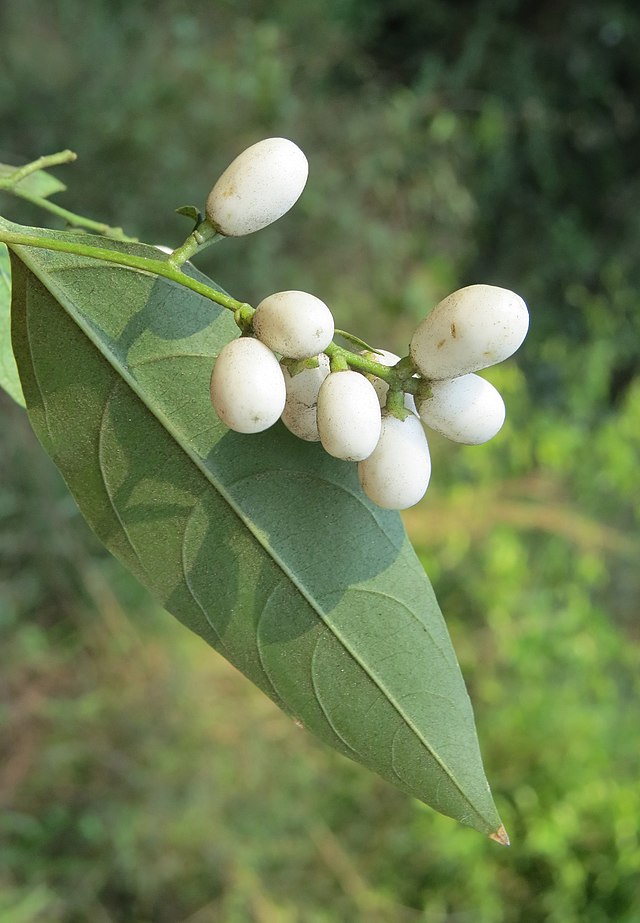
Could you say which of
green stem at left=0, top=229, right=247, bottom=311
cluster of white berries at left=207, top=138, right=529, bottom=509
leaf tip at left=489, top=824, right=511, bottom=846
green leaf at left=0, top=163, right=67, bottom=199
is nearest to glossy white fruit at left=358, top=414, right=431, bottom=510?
cluster of white berries at left=207, top=138, right=529, bottom=509

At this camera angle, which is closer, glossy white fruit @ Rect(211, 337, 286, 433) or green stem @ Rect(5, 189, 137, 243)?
glossy white fruit @ Rect(211, 337, 286, 433)

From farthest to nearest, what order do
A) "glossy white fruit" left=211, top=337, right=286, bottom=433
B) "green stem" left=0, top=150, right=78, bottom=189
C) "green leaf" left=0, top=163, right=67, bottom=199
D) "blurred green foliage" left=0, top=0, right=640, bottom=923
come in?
"blurred green foliage" left=0, top=0, right=640, bottom=923 → "green leaf" left=0, top=163, right=67, bottom=199 → "green stem" left=0, top=150, right=78, bottom=189 → "glossy white fruit" left=211, top=337, right=286, bottom=433

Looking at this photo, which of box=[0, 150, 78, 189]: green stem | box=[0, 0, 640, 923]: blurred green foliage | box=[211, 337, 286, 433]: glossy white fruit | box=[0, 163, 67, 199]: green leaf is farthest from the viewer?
box=[0, 0, 640, 923]: blurred green foliage

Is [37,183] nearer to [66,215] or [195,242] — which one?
[66,215]

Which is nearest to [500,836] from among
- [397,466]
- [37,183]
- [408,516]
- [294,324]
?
[397,466]

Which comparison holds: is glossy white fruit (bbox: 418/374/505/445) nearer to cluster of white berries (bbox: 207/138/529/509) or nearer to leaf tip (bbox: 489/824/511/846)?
cluster of white berries (bbox: 207/138/529/509)

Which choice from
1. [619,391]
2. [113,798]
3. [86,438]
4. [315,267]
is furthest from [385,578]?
[619,391]

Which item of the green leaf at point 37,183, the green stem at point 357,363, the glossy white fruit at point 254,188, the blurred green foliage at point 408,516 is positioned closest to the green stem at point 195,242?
the glossy white fruit at point 254,188
